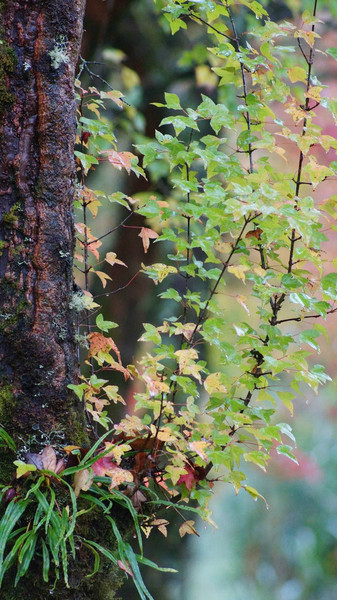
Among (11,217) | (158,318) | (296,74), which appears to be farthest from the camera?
(158,318)

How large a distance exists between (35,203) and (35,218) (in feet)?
0.11

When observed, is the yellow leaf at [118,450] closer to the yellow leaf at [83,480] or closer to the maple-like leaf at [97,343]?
the yellow leaf at [83,480]

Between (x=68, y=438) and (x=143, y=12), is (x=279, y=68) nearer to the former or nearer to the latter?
(x=68, y=438)

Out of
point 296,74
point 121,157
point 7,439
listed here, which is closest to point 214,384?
point 7,439

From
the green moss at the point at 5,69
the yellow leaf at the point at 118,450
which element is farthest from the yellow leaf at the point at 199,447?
the green moss at the point at 5,69

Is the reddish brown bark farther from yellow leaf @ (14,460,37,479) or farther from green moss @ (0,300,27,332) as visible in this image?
yellow leaf @ (14,460,37,479)

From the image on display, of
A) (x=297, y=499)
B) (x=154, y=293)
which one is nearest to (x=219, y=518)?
(x=297, y=499)

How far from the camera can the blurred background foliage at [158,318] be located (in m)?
3.31

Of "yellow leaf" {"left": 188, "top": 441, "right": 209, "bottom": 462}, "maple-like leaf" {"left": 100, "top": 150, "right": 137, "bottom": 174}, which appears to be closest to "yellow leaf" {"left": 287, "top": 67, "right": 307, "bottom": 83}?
"maple-like leaf" {"left": 100, "top": 150, "right": 137, "bottom": 174}

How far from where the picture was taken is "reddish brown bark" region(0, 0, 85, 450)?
4.24 feet

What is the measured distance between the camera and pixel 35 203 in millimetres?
1315

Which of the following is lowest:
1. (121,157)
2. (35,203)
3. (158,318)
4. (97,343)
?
(158,318)

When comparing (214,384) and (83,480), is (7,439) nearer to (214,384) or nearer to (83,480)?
(83,480)

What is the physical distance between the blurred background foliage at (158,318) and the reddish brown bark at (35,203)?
32 cm
